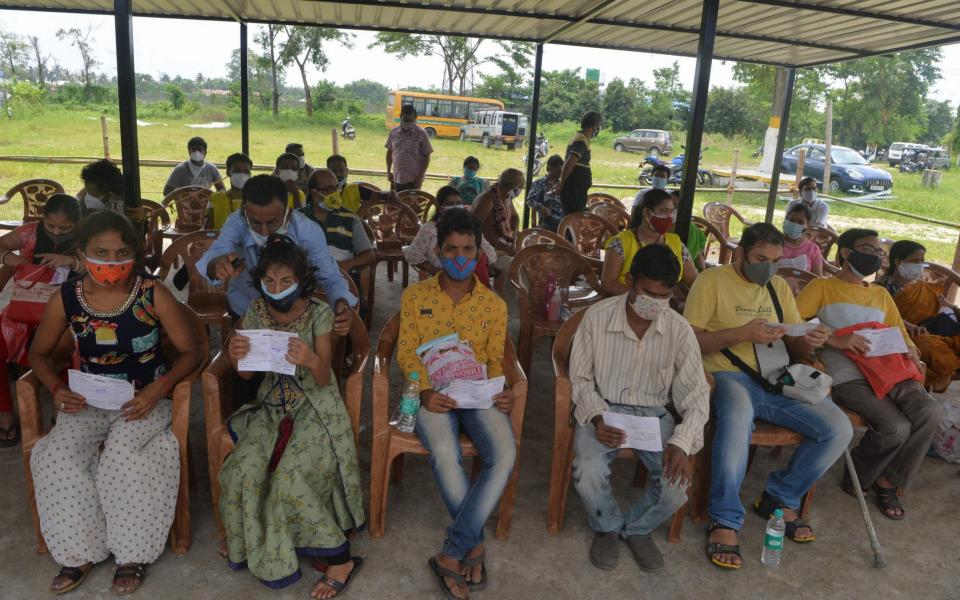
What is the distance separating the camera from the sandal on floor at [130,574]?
268cm

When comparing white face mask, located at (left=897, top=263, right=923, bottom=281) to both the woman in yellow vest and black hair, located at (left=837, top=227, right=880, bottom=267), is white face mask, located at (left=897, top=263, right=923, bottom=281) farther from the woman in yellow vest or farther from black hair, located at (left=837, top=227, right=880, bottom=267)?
the woman in yellow vest

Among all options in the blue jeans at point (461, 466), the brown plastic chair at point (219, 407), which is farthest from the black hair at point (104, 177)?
the blue jeans at point (461, 466)

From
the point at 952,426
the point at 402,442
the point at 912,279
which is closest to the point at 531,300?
the point at 402,442

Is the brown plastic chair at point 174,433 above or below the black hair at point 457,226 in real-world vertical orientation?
below

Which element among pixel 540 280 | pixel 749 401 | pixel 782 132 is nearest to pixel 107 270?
pixel 540 280

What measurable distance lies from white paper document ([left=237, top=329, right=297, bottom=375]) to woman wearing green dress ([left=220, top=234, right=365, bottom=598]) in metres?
0.03

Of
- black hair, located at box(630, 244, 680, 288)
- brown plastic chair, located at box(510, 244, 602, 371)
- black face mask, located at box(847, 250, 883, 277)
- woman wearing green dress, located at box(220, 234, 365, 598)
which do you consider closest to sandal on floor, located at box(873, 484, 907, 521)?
black face mask, located at box(847, 250, 883, 277)

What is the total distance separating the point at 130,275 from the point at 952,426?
4887 mm

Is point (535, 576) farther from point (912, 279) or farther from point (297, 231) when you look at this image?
point (912, 279)

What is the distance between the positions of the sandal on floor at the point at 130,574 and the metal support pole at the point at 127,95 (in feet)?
9.35

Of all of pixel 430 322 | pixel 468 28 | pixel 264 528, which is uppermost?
pixel 468 28

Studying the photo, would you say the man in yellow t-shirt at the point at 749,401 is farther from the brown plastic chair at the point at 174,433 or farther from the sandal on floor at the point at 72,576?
the sandal on floor at the point at 72,576

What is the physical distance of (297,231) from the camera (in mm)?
3496

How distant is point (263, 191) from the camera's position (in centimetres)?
338
